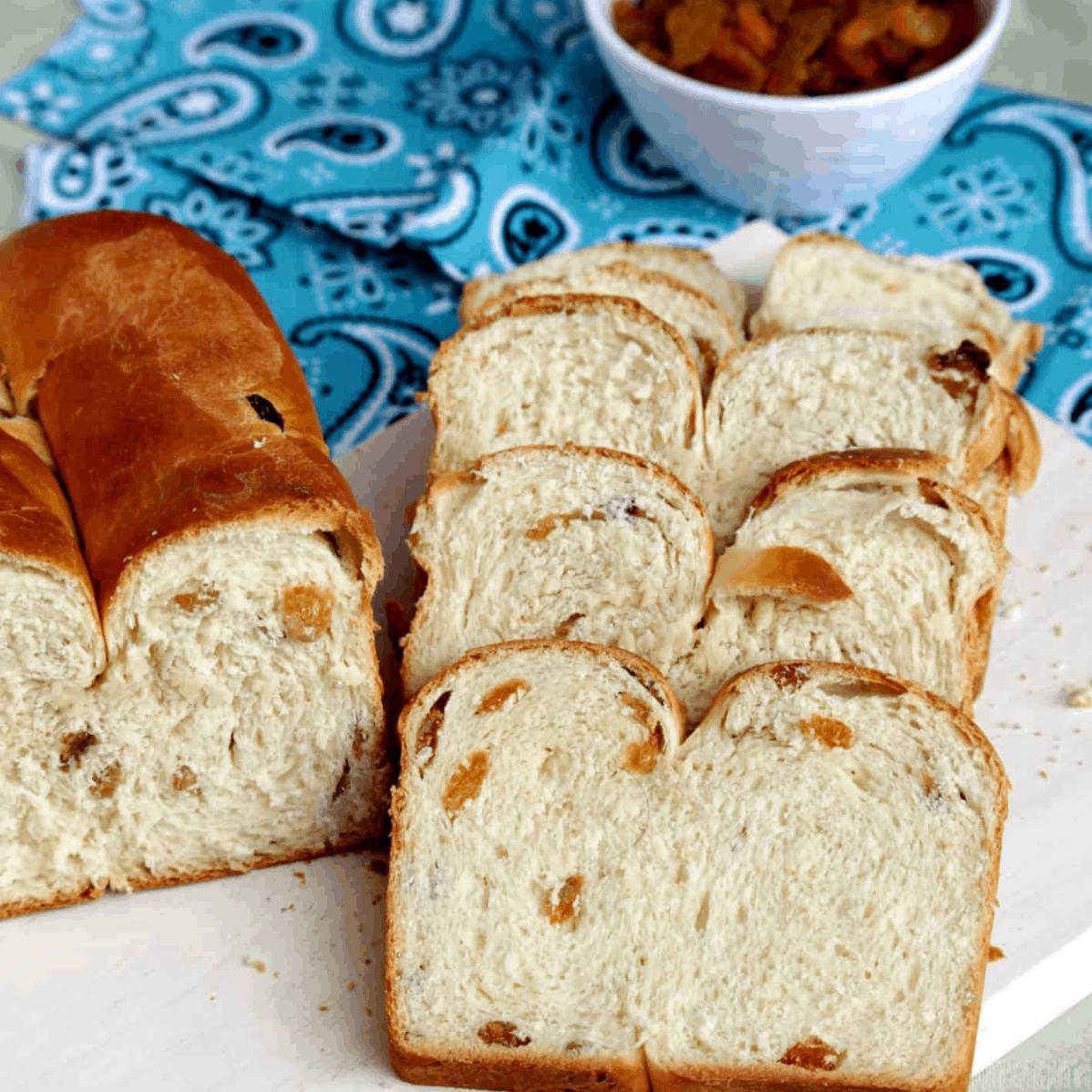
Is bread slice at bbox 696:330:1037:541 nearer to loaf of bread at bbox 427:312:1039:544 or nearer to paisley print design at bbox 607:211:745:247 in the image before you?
loaf of bread at bbox 427:312:1039:544

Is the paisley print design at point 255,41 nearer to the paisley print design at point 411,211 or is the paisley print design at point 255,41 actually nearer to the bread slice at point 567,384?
the paisley print design at point 411,211

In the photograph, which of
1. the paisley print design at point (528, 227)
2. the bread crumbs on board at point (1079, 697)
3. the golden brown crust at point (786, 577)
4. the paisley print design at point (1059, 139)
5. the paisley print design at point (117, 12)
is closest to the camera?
the golden brown crust at point (786, 577)

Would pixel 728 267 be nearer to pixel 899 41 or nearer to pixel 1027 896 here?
pixel 899 41

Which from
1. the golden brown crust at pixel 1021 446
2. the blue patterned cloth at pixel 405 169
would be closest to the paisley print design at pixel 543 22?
the blue patterned cloth at pixel 405 169

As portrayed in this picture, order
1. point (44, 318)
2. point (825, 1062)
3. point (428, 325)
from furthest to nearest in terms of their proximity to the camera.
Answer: point (428, 325) → point (44, 318) → point (825, 1062)

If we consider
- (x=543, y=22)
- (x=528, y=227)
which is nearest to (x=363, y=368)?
(x=528, y=227)

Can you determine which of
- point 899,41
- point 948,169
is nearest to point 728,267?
point 899,41
